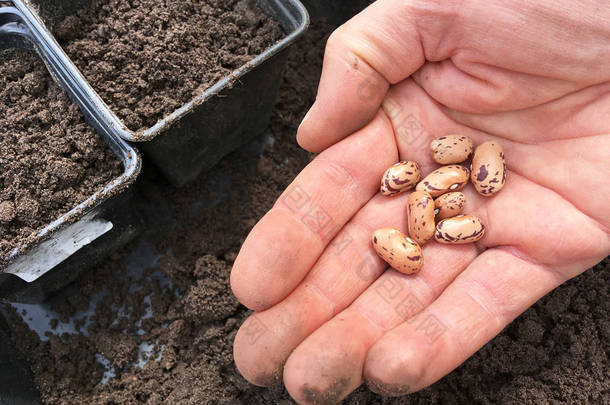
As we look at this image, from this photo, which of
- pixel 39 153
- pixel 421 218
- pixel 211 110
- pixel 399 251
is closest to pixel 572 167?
pixel 421 218

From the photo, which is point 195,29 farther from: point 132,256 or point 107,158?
point 132,256

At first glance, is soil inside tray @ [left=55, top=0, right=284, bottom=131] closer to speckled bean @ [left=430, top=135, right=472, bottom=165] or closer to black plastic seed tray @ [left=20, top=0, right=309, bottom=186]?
black plastic seed tray @ [left=20, top=0, right=309, bottom=186]

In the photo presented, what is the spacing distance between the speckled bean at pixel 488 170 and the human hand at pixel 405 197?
0.22 ft

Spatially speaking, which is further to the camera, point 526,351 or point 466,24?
point 526,351

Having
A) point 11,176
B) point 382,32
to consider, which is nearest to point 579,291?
point 382,32

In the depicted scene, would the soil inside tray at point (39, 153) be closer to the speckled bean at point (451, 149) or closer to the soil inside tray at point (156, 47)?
the soil inside tray at point (156, 47)

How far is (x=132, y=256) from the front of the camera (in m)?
2.02

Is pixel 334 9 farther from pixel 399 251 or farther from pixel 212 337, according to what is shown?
pixel 212 337

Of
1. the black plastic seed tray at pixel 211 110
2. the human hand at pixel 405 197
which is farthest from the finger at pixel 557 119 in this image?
the black plastic seed tray at pixel 211 110

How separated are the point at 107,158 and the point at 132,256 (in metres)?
0.48

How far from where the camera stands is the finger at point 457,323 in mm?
1346

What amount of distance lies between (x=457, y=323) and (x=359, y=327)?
0.83 ft

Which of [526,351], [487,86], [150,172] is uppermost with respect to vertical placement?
[487,86]

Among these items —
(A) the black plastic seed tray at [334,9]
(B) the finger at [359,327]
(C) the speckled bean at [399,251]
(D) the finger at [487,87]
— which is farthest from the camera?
(A) the black plastic seed tray at [334,9]
